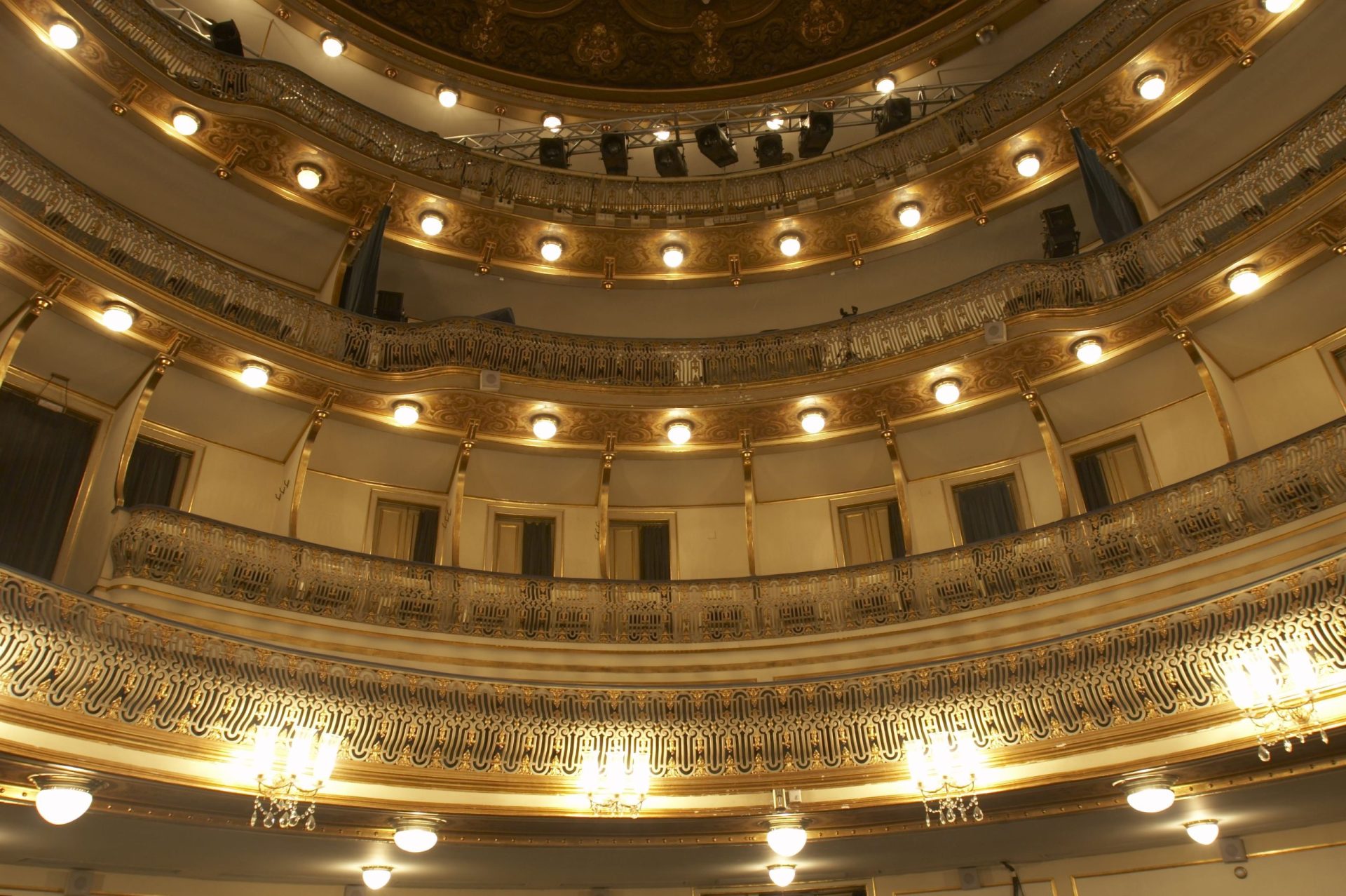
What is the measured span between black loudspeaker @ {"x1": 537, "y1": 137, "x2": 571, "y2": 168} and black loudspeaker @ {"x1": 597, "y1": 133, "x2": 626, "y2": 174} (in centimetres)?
69

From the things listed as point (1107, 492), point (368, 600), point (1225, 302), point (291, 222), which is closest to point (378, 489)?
point (368, 600)

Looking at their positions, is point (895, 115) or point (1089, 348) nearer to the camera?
point (1089, 348)

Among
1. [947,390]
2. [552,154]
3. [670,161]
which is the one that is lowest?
[947,390]

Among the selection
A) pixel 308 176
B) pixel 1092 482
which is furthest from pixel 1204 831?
pixel 308 176

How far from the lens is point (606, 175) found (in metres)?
16.0

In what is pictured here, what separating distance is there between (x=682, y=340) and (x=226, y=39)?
815cm

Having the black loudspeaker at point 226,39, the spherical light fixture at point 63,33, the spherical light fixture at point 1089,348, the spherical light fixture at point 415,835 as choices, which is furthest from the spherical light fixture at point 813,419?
the spherical light fixture at point 63,33

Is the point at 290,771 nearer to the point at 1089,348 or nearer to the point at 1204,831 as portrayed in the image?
the point at 1204,831

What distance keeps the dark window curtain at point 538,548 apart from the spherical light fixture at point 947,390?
552cm

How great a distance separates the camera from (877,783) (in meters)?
9.23

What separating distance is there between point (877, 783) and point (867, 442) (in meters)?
5.50

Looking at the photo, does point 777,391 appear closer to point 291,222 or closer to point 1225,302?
point 1225,302

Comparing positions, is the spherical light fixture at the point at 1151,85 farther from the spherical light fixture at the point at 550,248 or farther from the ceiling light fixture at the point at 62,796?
the ceiling light fixture at the point at 62,796

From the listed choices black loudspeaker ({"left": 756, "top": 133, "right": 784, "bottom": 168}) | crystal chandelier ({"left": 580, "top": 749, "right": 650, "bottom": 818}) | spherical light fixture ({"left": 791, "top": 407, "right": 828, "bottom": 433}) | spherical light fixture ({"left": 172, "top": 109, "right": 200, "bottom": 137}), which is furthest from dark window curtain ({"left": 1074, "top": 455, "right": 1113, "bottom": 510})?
spherical light fixture ({"left": 172, "top": 109, "right": 200, "bottom": 137})
